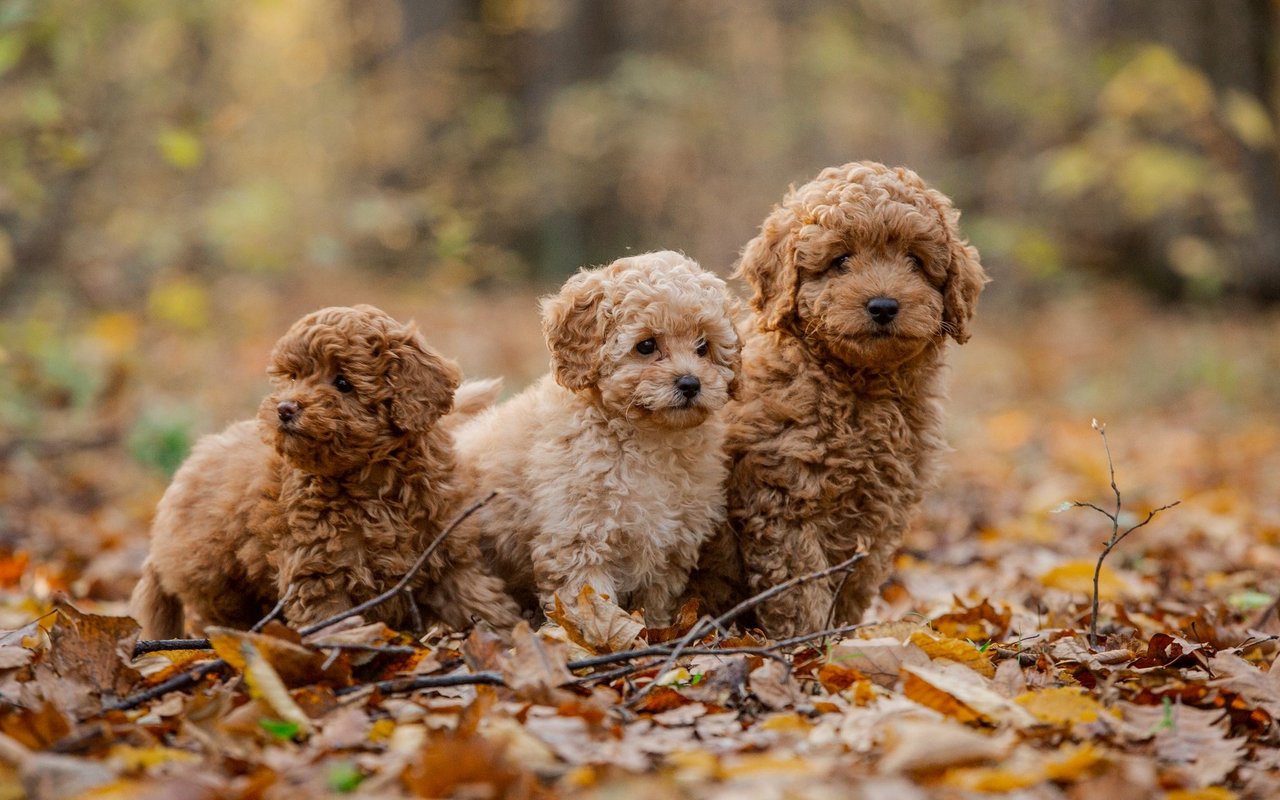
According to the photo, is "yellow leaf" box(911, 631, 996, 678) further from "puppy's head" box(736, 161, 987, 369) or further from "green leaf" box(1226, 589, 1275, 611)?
"green leaf" box(1226, 589, 1275, 611)

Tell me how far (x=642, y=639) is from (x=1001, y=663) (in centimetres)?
127

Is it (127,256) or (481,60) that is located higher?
(481,60)

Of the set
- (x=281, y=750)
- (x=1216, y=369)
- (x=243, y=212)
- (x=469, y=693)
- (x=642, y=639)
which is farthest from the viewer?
(x=1216, y=369)

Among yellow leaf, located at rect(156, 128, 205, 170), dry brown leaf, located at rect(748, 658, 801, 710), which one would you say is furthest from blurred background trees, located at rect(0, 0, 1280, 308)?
dry brown leaf, located at rect(748, 658, 801, 710)

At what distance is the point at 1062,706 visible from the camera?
143 inches

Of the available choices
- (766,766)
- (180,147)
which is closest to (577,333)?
(766,766)

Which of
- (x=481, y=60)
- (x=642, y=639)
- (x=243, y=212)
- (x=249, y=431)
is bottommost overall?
(x=642, y=639)

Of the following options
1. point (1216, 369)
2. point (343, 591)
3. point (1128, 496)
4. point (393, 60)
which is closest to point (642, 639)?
point (343, 591)

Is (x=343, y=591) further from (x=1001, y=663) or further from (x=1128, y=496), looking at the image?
(x=1128, y=496)

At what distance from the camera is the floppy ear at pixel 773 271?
4844 mm

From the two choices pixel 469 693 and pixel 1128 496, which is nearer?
pixel 469 693

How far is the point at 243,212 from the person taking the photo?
9164 mm

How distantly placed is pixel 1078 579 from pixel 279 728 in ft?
14.3

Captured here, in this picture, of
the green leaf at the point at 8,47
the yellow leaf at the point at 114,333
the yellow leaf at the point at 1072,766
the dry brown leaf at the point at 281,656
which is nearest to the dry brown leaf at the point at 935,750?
the yellow leaf at the point at 1072,766
